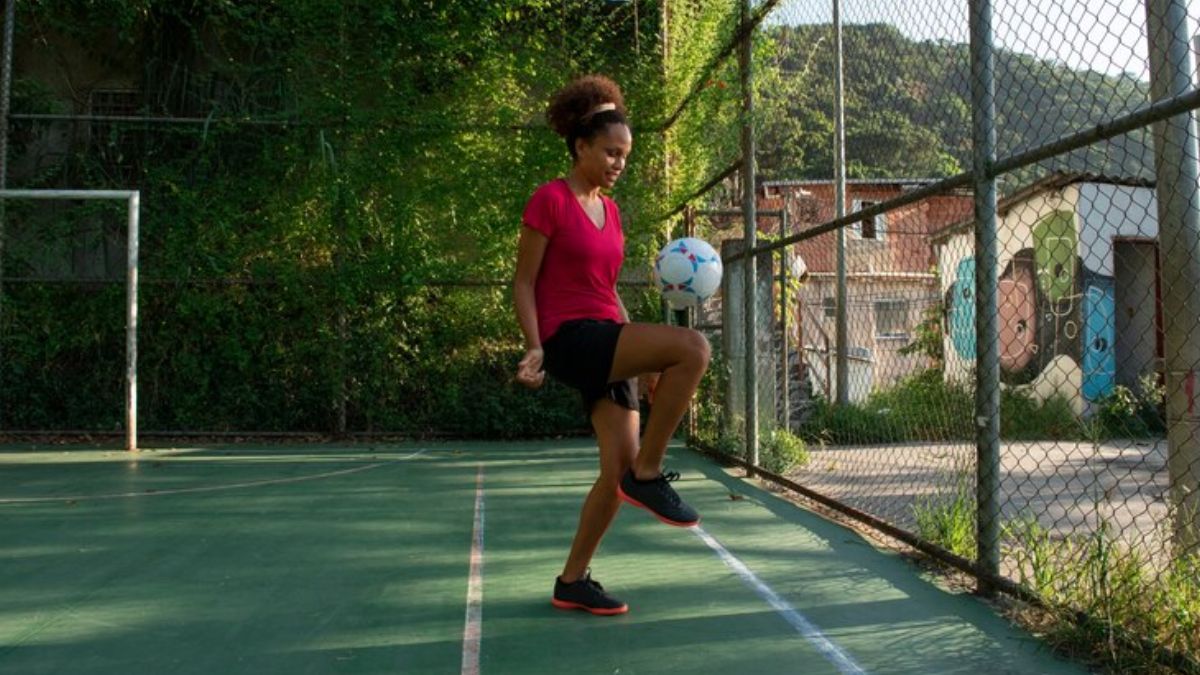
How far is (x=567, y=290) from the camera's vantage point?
4023 mm

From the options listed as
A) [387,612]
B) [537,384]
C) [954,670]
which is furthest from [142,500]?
[954,670]

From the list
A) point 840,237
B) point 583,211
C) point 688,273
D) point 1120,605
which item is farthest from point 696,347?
point 840,237

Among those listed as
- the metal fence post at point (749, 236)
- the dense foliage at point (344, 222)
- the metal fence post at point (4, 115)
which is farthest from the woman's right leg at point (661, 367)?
the metal fence post at point (4, 115)

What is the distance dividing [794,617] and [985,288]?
1.58 m

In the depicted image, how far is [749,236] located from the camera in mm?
8664

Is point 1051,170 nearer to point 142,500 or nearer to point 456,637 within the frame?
point 456,637

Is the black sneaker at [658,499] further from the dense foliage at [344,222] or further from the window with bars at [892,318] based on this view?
the dense foliage at [344,222]

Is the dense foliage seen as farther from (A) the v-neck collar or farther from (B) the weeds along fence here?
(A) the v-neck collar

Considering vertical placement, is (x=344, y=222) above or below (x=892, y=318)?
above

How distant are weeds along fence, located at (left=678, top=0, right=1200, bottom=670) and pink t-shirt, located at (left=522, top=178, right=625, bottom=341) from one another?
1642 mm

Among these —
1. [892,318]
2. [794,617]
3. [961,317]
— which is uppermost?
[892,318]

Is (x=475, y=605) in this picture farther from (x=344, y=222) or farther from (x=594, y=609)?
(x=344, y=222)

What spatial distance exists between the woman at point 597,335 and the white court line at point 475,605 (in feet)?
1.37

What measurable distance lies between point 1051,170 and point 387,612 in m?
3.42
